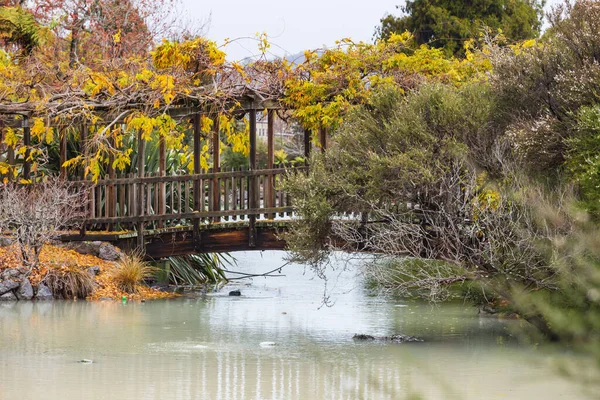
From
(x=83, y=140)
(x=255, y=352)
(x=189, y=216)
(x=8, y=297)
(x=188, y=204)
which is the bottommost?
(x=255, y=352)

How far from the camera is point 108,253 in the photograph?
16359 mm

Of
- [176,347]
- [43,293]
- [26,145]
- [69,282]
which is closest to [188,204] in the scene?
[69,282]

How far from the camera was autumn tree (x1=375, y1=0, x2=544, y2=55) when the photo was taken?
A: 32.2 meters

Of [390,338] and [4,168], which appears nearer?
[390,338]

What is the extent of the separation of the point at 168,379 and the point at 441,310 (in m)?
6.82

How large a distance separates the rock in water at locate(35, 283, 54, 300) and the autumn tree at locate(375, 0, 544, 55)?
19.7 metres

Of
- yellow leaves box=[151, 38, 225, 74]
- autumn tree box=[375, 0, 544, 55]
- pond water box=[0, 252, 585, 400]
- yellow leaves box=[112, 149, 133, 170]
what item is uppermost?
autumn tree box=[375, 0, 544, 55]

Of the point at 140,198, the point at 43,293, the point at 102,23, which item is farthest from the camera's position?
the point at 102,23

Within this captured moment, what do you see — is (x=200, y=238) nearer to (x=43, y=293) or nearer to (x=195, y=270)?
(x=195, y=270)

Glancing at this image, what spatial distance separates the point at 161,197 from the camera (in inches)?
654

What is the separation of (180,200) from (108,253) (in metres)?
1.47

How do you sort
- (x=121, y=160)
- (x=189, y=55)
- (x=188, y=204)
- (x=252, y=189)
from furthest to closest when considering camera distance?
(x=121, y=160)
(x=188, y=204)
(x=252, y=189)
(x=189, y=55)

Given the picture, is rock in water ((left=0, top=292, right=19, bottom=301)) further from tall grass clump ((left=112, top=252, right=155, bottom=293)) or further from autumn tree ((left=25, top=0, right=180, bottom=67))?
autumn tree ((left=25, top=0, right=180, bottom=67))

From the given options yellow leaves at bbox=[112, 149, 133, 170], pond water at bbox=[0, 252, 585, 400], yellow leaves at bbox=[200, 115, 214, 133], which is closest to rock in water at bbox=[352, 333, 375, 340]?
pond water at bbox=[0, 252, 585, 400]
